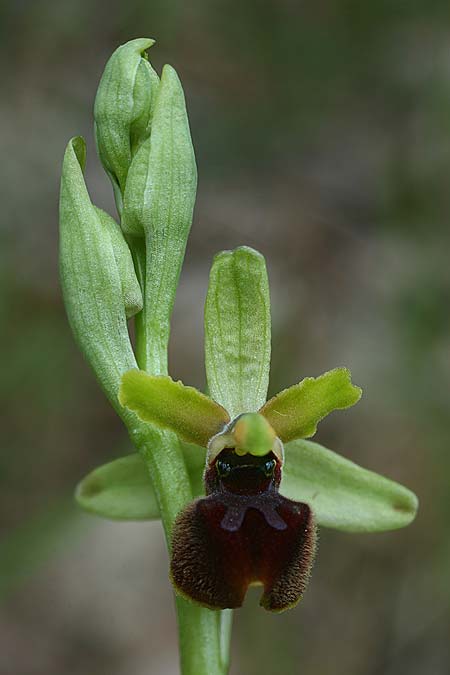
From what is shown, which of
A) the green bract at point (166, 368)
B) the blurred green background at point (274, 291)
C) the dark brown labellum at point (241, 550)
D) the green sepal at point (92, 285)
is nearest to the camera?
the dark brown labellum at point (241, 550)

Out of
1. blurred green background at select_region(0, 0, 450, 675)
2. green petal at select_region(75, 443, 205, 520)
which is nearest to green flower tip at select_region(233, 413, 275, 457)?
green petal at select_region(75, 443, 205, 520)

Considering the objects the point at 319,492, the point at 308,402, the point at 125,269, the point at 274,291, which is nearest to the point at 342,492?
the point at 319,492

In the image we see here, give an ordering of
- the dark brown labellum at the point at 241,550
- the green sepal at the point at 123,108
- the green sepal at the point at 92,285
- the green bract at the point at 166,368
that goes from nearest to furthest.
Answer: the dark brown labellum at the point at 241,550, the green bract at the point at 166,368, the green sepal at the point at 92,285, the green sepal at the point at 123,108

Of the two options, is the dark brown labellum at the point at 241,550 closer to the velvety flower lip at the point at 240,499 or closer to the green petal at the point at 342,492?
the velvety flower lip at the point at 240,499

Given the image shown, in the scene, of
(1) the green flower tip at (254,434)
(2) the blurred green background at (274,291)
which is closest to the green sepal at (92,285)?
(1) the green flower tip at (254,434)

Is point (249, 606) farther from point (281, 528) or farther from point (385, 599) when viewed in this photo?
point (281, 528)

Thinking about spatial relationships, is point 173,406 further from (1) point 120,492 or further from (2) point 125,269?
(1) point 120,492
